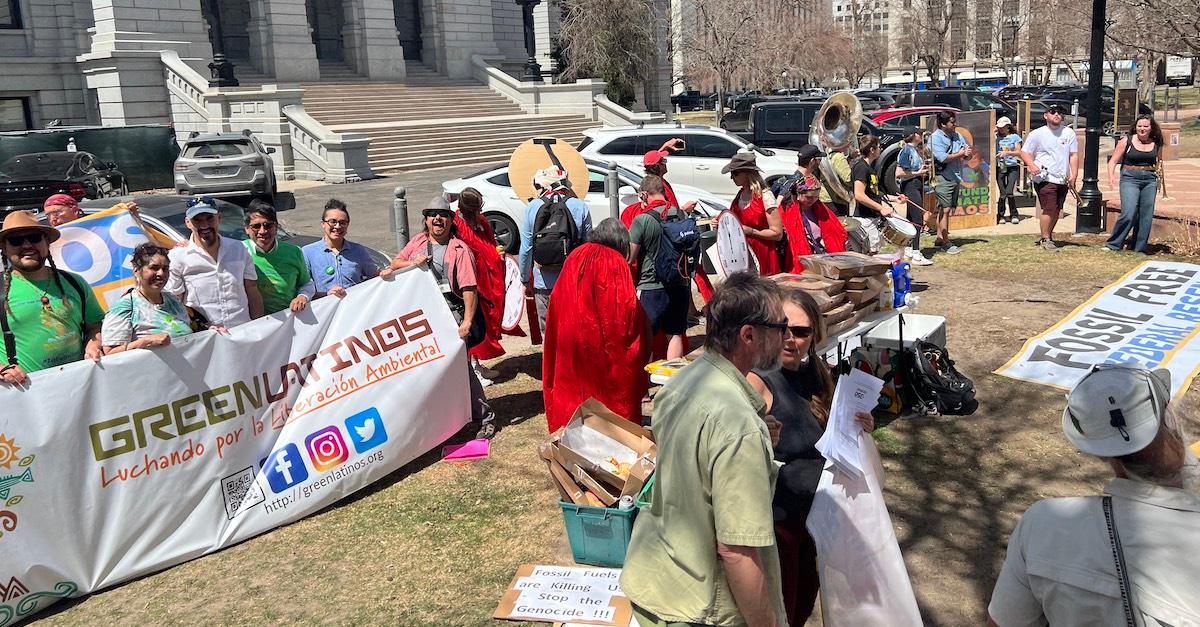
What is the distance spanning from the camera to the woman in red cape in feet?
23.6

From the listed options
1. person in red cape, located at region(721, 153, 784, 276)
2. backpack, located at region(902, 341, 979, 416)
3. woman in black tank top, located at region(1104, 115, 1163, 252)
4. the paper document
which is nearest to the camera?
the paper document

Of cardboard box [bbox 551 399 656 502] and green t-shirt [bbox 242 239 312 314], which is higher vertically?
green t-shirt [bbox 242 239 312 314]

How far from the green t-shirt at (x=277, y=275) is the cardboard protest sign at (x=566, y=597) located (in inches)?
98.8

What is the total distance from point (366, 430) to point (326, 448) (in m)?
0.28

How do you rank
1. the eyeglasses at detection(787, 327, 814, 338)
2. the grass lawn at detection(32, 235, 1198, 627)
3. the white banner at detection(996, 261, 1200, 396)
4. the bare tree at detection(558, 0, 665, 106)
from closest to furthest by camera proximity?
the eyeglasses at detection(787, 327, 814, 338) → the grass lawn at detection(32, 235, 1198, 627) → the white banner at detection(996, 261, 1200, 396) → the bare tree at detection(558, 0, 665, 106)

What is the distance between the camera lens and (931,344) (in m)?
6.83

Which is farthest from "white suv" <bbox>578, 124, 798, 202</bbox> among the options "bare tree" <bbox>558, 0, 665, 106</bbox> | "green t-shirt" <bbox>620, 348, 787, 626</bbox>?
"bare tree" <bbox>558, 0, 665, 106</bbox>

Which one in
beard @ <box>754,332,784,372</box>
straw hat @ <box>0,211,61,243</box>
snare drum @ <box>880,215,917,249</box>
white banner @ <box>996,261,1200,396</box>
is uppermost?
straw hat @ <box>0,211,61,243</box>

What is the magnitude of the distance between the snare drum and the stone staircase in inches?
722

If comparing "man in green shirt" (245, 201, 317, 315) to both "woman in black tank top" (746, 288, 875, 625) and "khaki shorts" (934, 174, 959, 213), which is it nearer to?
"woman in black tank top" (746, 288, 875, 625)

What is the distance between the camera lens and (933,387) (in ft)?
21.5

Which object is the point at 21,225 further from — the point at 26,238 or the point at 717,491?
the point at 717,491

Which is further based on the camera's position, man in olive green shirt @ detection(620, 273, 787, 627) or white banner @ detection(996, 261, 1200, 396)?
white banner @ detection(996, 261, 1200, 396)

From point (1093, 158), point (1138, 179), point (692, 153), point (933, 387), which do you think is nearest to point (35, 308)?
point (933, 387)
